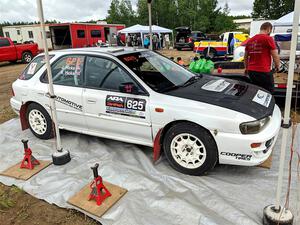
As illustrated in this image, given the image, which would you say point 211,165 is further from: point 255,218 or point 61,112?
point 61,112

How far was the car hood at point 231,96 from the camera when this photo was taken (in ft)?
10.7

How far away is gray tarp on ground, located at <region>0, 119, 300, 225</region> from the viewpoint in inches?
110

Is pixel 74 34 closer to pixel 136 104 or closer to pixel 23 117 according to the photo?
pixel 23 117

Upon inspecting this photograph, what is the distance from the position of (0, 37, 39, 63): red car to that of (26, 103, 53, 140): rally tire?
45.4 feet

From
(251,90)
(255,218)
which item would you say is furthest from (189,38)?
(255,218)

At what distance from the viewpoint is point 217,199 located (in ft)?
9.87

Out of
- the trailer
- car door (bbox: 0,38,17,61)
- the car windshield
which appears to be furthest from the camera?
the trailer

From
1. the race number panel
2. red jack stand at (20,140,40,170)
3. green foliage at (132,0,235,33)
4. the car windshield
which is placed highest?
green foliage at (132,0,235,33)

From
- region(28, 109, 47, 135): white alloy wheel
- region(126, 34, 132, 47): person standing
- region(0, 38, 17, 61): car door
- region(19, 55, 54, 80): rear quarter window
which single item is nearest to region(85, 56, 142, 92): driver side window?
region(19, 55, 54, 80): rear quarter window

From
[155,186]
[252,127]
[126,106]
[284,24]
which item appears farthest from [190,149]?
[284,24]

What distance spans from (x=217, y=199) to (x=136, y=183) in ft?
3.19

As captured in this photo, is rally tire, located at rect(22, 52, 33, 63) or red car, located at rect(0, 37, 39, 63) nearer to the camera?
red car, located at rect(0, 37, 39, 63)

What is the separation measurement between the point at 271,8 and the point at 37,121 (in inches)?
2004

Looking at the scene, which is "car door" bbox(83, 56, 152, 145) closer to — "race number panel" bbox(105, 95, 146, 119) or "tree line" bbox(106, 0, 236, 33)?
"race number panel" bbox(105, 95, 146, 119)
